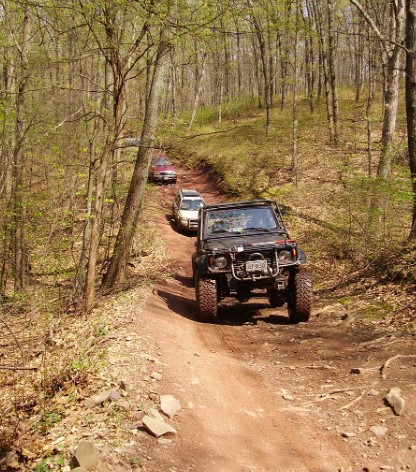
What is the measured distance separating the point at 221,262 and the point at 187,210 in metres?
12.4

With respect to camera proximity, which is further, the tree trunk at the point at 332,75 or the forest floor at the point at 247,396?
the tree trunk at the point at 332,75

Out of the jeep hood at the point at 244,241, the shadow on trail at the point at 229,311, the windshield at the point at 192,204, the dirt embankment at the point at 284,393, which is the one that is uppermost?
the jeep hood at the point at 244,241

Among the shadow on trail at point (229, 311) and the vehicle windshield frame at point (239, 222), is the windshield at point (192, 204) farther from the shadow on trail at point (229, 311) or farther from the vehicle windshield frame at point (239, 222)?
the vehicle windshield frame at point (239, 222)

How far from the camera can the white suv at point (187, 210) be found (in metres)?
19.8

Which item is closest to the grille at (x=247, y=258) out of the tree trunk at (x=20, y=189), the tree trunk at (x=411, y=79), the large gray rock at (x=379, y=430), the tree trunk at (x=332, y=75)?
the tree trunk at (x=411, y=79)

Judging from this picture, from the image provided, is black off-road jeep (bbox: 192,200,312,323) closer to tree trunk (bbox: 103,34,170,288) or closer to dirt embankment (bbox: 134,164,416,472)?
dirt embankment (bbox: 134,164,416,472)

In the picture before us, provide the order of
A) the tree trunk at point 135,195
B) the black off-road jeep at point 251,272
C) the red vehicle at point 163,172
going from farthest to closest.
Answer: the red vehicle at point 163,172 → the tree trunk at point 135,195 → the black off-road jeep at point 251,272

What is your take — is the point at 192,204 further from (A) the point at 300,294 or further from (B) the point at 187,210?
(A) the point at 300,294

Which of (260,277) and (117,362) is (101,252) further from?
(117,362)

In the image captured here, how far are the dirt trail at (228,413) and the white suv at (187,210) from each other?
11440 millimetres

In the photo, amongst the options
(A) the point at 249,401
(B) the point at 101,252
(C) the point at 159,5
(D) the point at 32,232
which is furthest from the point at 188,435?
(B) the point at 101,252

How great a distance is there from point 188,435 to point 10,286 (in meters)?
15.1

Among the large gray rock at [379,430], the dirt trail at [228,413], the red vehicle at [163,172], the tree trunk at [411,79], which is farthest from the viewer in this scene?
the red vehicle at [163,172]

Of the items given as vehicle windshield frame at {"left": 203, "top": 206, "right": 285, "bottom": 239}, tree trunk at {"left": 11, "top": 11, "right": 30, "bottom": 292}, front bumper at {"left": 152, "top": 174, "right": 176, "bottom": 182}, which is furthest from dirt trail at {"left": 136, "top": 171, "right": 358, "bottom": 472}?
front bumper at {"left": 152, "top": 174, "right": 176, "bottom": 182}
